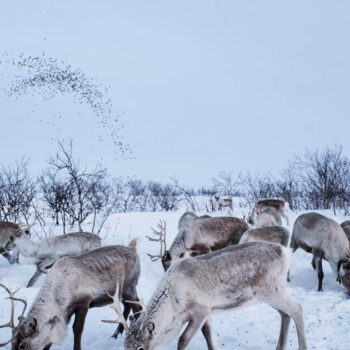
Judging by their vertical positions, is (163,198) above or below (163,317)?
below

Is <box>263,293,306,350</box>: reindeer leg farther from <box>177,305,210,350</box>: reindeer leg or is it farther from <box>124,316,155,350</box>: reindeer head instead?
<box>124,316,155,350</box>: reindeer head

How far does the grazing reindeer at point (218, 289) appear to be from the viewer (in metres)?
4.80

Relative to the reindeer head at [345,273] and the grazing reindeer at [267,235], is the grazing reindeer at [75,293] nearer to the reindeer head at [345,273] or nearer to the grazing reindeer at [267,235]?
the grazing reindeer at [267,235]

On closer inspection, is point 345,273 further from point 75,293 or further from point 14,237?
point 14,237

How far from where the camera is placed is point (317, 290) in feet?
29.3

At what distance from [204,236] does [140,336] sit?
234 inches

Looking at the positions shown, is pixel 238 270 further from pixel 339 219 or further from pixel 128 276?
pixel 339 219

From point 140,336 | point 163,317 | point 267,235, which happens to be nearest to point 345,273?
point 267,235

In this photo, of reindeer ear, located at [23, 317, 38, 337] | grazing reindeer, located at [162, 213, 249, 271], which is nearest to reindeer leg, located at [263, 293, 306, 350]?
reindeer ear, located at [23, 317, 38, 337]

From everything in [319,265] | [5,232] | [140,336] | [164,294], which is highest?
[164,294]

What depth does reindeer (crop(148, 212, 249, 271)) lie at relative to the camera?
10.0 m

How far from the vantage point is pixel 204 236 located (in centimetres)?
1030

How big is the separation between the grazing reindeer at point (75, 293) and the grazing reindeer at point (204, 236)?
3506 millimetres

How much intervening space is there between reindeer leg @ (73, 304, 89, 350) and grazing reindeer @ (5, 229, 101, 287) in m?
4.23
